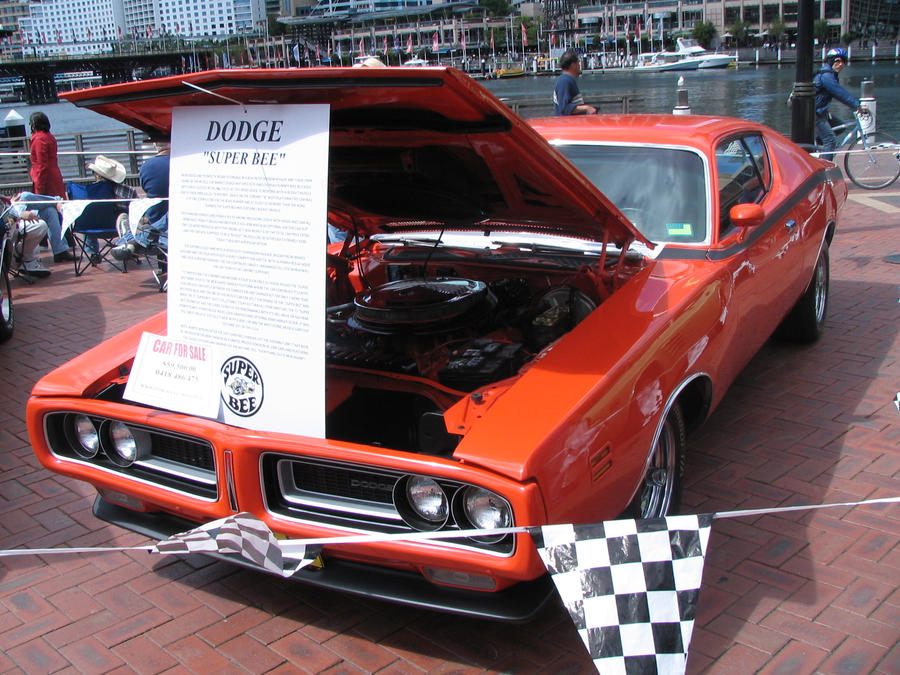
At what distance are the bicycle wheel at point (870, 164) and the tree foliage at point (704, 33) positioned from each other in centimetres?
11002

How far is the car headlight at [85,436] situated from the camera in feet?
9.97

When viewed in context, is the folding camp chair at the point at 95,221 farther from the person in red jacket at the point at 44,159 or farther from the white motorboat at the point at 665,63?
the white motorboat at the point at 665,63

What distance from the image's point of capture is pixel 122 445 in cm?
300

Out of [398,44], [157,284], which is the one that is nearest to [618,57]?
[398,44]

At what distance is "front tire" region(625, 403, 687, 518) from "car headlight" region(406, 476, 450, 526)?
95 cm

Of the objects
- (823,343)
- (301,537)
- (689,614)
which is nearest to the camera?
(689,614)

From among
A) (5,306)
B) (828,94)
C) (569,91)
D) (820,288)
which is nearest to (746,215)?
(820,288)

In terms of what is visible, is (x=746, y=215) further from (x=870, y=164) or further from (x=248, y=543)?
(x=870, y=164)

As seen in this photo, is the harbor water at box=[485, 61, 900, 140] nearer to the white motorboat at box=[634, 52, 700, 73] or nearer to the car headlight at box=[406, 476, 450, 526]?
the white motorboat at box=[634, 52, 700, 73]

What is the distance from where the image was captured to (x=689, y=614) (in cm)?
232

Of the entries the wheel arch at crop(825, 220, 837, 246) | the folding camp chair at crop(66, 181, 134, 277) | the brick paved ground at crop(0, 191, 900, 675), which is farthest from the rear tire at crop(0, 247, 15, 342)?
the wheel arch at crop(825, 220, 837, 246)

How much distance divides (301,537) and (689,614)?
3.88 feet

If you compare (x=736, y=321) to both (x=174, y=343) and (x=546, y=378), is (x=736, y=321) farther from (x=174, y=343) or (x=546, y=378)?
(x=174, y=343)

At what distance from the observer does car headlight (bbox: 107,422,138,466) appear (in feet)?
9.77
